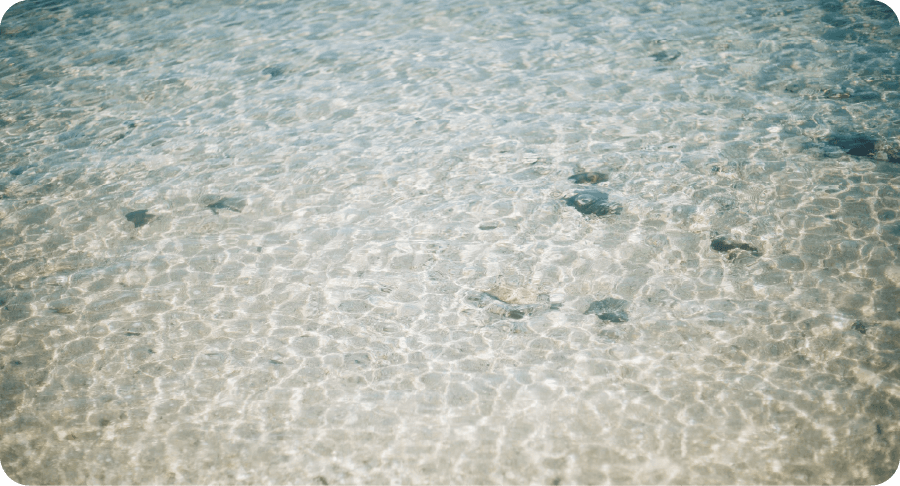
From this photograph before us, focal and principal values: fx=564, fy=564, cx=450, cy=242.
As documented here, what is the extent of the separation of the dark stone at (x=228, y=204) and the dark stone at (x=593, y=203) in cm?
255

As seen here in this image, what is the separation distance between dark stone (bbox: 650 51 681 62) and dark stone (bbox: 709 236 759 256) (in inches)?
102

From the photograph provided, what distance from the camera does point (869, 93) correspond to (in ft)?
16.0

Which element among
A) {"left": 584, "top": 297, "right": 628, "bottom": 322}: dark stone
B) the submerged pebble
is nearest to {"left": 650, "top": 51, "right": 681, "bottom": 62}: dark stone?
{"left": 584, "top": 297, "right": 628, "bottom": 322}: dark stone

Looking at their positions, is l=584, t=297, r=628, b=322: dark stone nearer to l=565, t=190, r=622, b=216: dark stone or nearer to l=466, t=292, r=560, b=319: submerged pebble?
l=466, t=292, r=560, b=319: submerged pebble

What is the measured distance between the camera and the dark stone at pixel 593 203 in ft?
13.7

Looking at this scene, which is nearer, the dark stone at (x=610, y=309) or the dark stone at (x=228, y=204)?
the dark stone at (x=610, y=309)

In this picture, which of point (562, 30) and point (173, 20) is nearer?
point (562, 30)

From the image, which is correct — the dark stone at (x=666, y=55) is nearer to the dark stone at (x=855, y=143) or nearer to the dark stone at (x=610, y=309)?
the dark stone at (x=855, y=143)

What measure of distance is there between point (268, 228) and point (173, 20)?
434 centimetres

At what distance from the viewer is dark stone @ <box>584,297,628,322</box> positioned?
137 inches

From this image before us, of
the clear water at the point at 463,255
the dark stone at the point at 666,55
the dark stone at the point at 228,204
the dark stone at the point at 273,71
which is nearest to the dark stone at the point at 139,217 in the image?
the clear water at the point at 463,255

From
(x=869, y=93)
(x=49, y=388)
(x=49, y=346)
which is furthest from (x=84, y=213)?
(x=869, y=93)

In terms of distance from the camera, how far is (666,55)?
5.74 metres

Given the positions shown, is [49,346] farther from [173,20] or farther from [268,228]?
[173,20]
